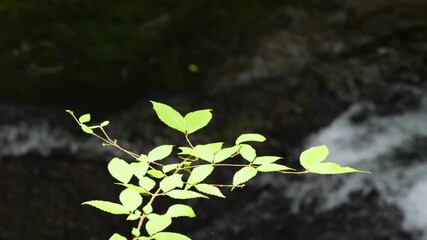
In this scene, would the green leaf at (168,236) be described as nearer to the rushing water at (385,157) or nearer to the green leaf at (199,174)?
the green leaf at (199,174)

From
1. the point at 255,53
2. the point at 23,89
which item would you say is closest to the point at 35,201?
the point at 23,89

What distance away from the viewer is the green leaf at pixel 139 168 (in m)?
1.21

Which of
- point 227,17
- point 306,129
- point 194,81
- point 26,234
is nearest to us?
point 26,234

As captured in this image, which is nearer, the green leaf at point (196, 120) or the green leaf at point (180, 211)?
the green leaf at point (180, 211)

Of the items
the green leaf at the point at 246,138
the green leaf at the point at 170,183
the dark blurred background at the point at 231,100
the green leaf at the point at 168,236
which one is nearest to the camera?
the green leaf at the point at 168,236

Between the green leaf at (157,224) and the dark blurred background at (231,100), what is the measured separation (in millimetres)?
2853

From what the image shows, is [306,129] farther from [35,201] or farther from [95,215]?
[35,201]

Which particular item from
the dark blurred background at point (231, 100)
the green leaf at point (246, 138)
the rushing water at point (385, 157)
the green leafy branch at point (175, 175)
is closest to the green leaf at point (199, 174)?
the green leafy branch at point (175, 175)

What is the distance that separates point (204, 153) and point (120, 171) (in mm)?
177

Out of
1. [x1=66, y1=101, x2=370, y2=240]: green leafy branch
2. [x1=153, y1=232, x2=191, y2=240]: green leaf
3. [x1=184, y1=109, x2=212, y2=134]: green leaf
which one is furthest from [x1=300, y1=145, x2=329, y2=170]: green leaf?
[x1=153, y1=232, x2=191, y2=240]: green leaf

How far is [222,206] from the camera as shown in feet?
13.4

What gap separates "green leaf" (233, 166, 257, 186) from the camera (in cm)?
122

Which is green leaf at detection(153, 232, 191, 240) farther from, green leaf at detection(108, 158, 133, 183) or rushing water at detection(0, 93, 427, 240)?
rushing water at detection(0, 93, 427, 240)

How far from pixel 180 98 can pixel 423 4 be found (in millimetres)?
2585
